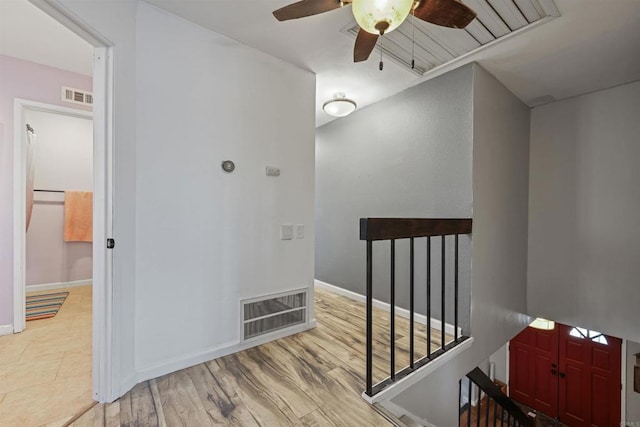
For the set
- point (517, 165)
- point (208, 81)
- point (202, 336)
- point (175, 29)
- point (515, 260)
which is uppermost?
point (175, 29)

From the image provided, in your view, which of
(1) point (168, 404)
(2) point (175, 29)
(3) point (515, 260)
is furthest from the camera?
(3) point (515, 260)

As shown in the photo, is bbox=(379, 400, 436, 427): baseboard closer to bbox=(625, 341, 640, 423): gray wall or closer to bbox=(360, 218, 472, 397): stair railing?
bbox=(360, 218, 472, 397): stair railing

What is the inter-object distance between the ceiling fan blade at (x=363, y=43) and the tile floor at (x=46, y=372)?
8.44ft

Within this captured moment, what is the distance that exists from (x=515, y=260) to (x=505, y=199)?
756mm

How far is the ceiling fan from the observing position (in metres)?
1.14

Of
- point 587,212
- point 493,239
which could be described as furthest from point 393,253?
point 587,212

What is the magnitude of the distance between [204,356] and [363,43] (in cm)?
233

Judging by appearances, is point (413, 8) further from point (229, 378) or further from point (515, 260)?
point (515, 260)

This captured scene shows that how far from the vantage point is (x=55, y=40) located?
2.17 m

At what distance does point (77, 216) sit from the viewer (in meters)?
3.81

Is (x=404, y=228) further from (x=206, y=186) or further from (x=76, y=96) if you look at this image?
(x=76, y=96)

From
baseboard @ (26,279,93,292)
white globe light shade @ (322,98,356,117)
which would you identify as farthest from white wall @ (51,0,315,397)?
baseboard @ (26,279,93,292)

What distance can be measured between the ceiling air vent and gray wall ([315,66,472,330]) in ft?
8.58

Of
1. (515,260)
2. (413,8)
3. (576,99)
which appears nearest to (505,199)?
(515,260)
